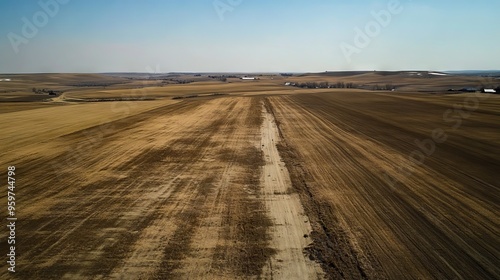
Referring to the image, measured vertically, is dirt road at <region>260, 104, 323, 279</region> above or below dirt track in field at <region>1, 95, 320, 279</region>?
above

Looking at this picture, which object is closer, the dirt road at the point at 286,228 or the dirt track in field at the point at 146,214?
the dirt road at the point at 286,228

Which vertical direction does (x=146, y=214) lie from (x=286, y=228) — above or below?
below

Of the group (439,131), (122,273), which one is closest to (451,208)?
(122,273)

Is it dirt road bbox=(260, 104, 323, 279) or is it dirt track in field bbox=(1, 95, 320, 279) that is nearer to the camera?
dirt road bbox=(260, 104, 323, 279)

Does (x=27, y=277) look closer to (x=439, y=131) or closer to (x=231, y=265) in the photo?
(x=231, y=265)

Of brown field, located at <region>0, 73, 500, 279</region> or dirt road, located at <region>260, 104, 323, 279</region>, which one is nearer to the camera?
dirt road, located at <region>260, 104, 323, 279</region>

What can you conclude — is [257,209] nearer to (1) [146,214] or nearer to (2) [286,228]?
(2) [286,228]

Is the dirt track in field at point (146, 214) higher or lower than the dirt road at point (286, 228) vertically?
lower

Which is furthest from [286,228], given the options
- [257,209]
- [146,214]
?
[146,214]

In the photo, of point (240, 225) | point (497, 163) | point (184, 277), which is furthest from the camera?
point (497, 163)

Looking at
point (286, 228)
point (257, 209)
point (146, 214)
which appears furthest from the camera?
point (257, 209)

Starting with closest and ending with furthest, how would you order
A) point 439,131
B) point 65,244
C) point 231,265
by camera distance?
point 231,265
point 65,244
point 439,131
